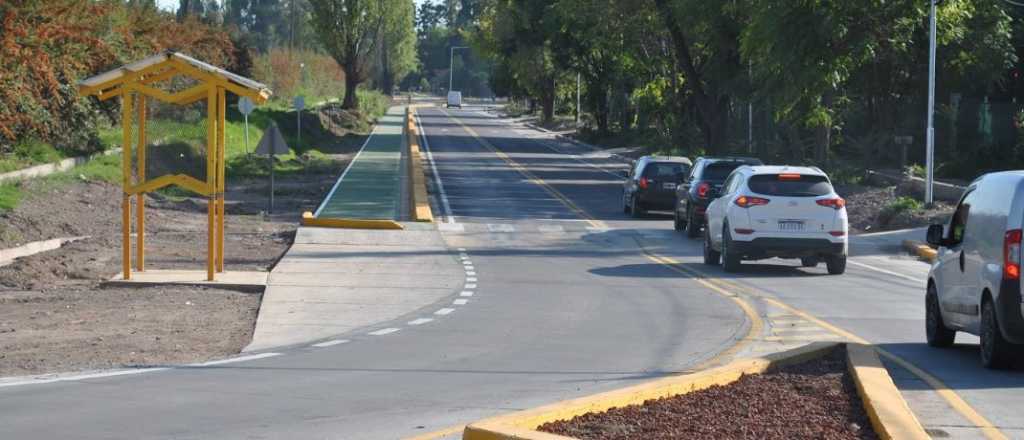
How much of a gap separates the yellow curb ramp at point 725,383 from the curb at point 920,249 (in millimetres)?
14940

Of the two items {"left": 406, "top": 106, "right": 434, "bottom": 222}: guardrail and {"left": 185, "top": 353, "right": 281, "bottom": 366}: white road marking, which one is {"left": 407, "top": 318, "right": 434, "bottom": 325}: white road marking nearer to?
{"left": 185, "top": 353, "right": 281, "bottom": 366}: white road marking

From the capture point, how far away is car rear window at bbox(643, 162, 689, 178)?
36250 millimetres

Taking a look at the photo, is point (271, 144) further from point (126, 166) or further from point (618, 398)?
point (618, 398)

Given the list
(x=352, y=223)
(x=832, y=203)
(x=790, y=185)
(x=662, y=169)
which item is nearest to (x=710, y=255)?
(x=790, y=185)

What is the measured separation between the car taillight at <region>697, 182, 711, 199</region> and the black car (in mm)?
5771

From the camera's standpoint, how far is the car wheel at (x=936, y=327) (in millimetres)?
14281

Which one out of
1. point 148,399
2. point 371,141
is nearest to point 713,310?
point 148,399

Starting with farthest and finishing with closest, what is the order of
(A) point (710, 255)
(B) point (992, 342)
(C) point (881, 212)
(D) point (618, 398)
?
1. (C) point (881, 212)
2. (A) point (710, 255)
3. (B) point (992, 342)
4. (D) point (618, 398)

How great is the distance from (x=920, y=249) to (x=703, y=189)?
14.8 ft

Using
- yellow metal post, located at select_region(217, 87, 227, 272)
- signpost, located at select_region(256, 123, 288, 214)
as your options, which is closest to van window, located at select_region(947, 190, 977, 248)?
yellow metal post, located at select_region(217, 87, 227, 272)

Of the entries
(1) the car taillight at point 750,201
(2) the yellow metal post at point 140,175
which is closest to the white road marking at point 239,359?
(2) the yellow metal post at point 140,175

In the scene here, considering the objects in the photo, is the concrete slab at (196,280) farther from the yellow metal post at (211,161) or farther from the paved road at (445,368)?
the paved road at (445,368)

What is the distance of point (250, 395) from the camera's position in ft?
36.3

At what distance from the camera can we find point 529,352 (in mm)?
14125
